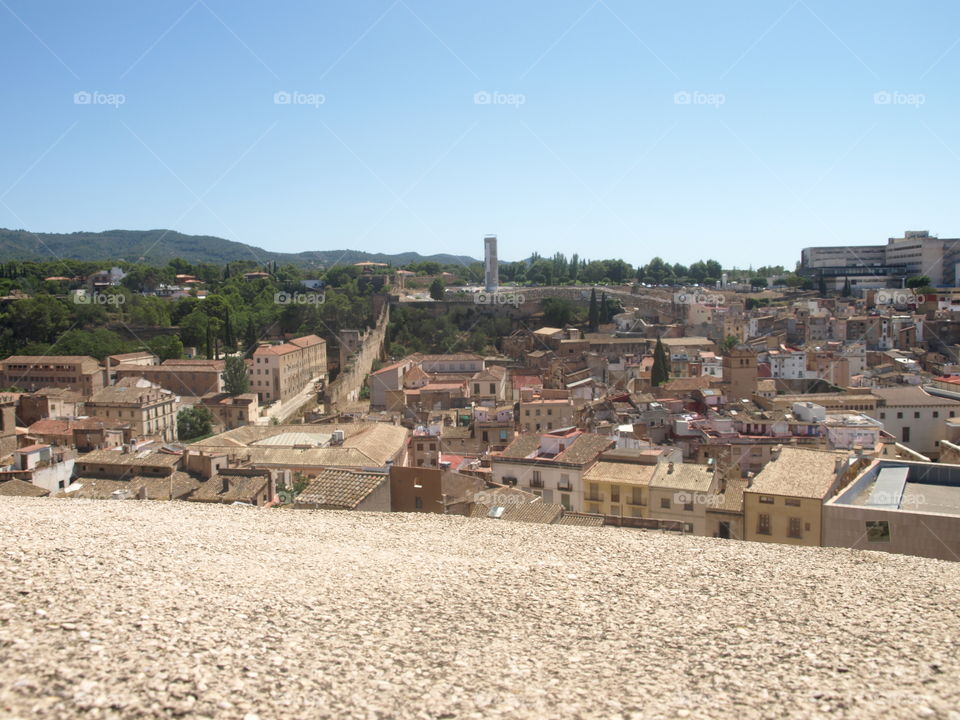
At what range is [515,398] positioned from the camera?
2736cm

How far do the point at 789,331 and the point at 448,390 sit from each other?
19.4 metres

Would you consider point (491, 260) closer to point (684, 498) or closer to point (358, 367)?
point (358, 367)

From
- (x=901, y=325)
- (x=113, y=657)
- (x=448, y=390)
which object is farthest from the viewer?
(x=901, y=325)

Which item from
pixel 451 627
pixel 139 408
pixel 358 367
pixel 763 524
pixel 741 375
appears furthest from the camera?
pixel 358 367

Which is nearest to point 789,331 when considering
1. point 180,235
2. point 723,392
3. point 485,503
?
point 723,392

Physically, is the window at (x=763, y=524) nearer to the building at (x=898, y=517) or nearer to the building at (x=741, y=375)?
the building at (x=898, y=517)

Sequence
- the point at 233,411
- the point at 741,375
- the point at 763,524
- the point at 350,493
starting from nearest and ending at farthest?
the point at 350,493
the point at 763,524
the point at 741,375
the point at 233,411

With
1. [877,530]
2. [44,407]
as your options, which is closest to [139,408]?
[44,407]

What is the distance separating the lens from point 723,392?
2425 cm

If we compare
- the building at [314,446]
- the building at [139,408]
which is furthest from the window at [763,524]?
the building at [139,408]

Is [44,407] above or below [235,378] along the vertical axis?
below

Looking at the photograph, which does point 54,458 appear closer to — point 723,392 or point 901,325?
point 723,392

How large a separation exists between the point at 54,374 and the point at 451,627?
91.8ft

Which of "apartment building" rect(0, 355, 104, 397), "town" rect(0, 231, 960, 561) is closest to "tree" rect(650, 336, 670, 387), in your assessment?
"town" rect(0, 231, 960, 561)
